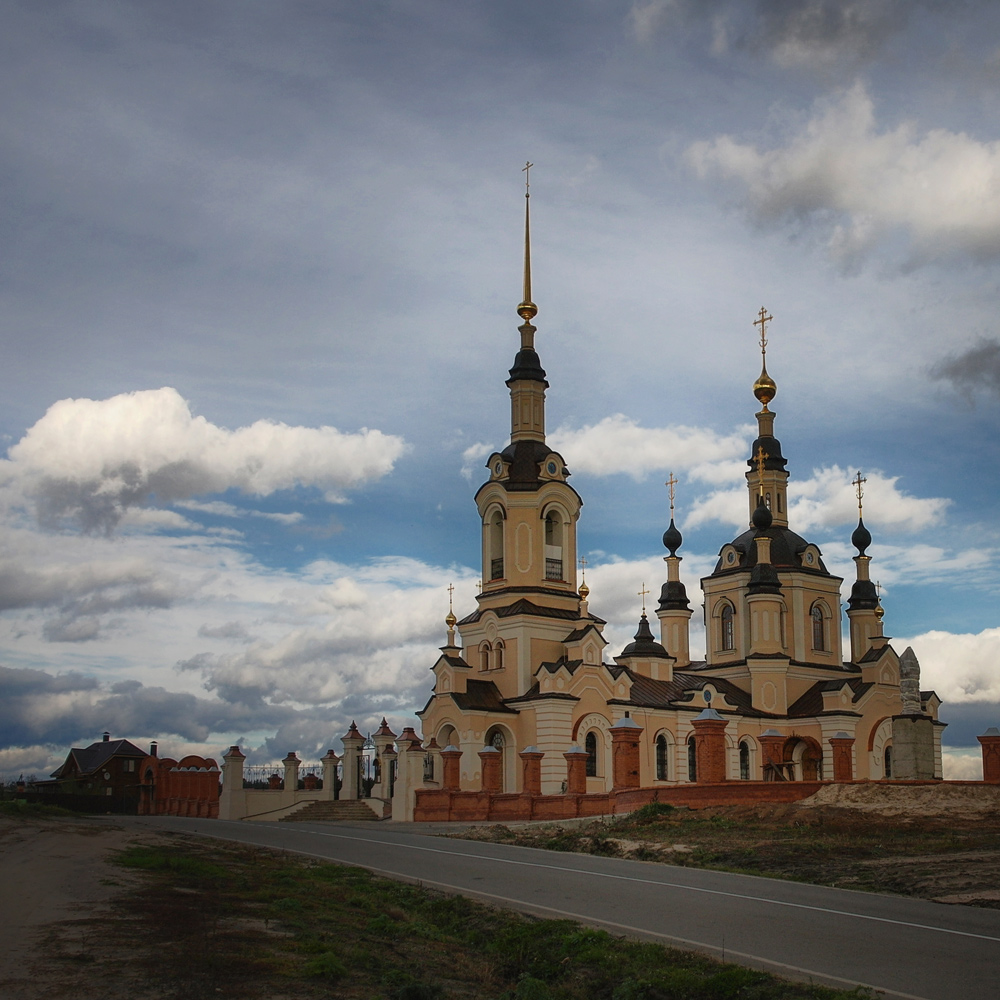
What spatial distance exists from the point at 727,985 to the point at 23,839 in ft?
46.4

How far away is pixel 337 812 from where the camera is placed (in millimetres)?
34062

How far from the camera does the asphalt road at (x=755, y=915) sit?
8.67 metres

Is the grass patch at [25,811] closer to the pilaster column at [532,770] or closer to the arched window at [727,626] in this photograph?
the pilaster column at [532,770]

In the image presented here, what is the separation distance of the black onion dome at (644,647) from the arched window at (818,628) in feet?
23.7

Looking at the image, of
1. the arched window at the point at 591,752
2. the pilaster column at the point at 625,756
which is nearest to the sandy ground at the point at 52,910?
the pilaster column at the point at 625,756

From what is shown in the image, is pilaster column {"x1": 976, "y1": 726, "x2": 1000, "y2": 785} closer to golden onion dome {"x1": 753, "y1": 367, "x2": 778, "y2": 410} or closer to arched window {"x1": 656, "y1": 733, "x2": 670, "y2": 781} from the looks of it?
arched window {"x1": 656, "y1": 733, "x2": 670, "y2": 781}

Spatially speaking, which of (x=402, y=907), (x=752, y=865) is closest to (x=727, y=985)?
(x=402, y=907)

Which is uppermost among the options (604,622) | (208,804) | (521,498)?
(521,498)

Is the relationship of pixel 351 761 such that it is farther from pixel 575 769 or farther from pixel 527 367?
pixel 527 367

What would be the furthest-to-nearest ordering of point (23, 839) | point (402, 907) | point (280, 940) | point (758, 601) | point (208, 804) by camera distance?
point (758, 601), point (208, 804), point (23, 839), point (402, 907), point (280, 940)

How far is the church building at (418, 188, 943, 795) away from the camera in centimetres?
3631

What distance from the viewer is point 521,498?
128 ft

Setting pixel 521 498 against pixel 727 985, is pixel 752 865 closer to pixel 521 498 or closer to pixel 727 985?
pixel 727 985

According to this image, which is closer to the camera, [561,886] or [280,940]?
[280,940]
